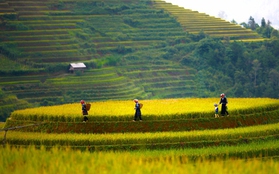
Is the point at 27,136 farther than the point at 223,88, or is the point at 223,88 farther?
the point at 223,88

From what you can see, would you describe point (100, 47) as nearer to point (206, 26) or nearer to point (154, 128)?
point (206, 26)

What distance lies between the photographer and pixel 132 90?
8569cm

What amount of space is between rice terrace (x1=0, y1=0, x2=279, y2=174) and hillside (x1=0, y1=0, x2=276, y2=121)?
16 centimetres

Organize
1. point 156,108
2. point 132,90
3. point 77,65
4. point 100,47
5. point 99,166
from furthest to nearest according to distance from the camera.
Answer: point 100,47, point 77,65, point 132,90, point 156,108, point 99,166

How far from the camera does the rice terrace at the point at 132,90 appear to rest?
2391 centimetres

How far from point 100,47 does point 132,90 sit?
519 inches

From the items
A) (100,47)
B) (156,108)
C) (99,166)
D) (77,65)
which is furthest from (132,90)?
(99,166)

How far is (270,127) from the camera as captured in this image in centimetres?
2967

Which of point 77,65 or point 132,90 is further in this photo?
point 77,65

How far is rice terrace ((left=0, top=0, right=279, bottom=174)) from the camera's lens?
23906mm

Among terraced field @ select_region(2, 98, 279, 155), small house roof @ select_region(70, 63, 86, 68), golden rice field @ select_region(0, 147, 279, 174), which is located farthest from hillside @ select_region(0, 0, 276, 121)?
golden rice field @ select_region(0, 147, 279, 174)

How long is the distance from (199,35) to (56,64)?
Result: 29.2 meters

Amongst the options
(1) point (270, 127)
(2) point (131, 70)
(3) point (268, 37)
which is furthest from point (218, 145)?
(3) point (268, 37)

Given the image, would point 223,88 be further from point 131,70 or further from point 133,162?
point 133,162
